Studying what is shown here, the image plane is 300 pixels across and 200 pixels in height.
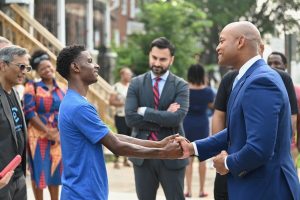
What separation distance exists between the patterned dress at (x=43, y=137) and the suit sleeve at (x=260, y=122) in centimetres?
458

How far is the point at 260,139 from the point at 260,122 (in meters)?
0.11

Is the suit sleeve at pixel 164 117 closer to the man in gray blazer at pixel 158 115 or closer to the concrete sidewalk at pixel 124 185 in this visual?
the man in gray blazer at pixel 158 115

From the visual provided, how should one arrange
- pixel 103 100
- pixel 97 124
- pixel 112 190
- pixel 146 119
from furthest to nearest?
1. pixel 103 100
2. pixel 112 190
3. pixel 146 119
4. pixel 97 124

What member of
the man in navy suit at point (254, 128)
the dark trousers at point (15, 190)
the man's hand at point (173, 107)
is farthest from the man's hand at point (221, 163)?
the man's hand at point (173, 107)

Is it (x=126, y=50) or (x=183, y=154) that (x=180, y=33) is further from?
(x=183, y=154)

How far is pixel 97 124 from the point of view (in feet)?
16.3

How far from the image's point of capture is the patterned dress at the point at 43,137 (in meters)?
8.69

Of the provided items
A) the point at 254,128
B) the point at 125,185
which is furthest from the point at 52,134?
the point at 254,128

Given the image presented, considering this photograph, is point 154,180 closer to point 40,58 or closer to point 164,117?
point 164,117

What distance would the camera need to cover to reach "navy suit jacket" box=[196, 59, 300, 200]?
4.46m

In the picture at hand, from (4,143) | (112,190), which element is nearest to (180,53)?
(112,190)

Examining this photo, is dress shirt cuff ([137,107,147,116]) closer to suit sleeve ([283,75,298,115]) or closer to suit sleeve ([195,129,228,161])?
suit sleeve ([283,75,298,115])

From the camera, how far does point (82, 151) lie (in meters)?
4.95

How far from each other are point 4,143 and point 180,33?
25.9m
